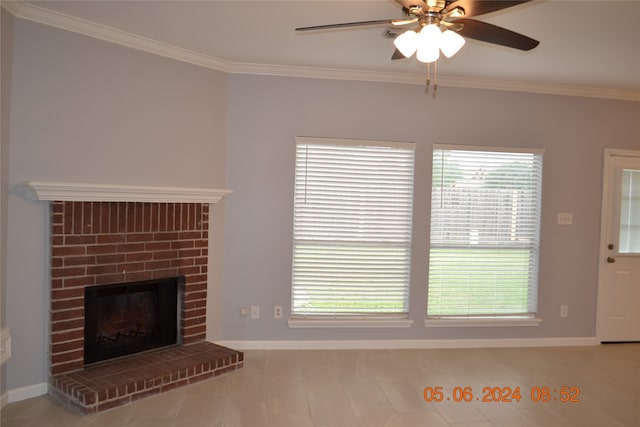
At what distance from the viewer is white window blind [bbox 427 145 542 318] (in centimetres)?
487

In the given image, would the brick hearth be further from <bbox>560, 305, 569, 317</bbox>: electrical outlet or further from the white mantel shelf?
<bbox>560, 305, 569, 317</bbox>: electrical outlet

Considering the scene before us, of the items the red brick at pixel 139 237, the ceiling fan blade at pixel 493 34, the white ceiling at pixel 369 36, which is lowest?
the red brick at pixel 139 237

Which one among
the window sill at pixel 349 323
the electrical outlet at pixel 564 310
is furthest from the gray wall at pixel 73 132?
the electrical outlet at pixel 564 310

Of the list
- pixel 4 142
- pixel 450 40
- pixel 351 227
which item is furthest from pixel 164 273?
pixel 450 40

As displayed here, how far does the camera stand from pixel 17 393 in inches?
133

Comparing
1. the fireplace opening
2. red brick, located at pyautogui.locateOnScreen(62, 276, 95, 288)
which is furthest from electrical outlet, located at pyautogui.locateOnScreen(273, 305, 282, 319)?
red brick, located at pyautogui.locateOnScreen(62, 276, 95, 288)

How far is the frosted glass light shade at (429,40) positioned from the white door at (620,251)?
3.87 m

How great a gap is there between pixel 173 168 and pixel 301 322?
72.7 inches

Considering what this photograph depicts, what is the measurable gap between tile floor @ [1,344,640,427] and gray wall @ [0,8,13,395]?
28.2 inches

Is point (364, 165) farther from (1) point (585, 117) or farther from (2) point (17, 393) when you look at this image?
(2) point (17, 393)

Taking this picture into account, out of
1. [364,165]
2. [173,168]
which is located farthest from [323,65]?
[173,168]

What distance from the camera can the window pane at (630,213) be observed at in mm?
5246

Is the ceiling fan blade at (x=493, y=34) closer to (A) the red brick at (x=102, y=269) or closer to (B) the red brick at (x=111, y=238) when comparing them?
(B) the red brick at (x=111, y=238)

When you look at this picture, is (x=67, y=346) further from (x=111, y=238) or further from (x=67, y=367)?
(x=111, y=238)
